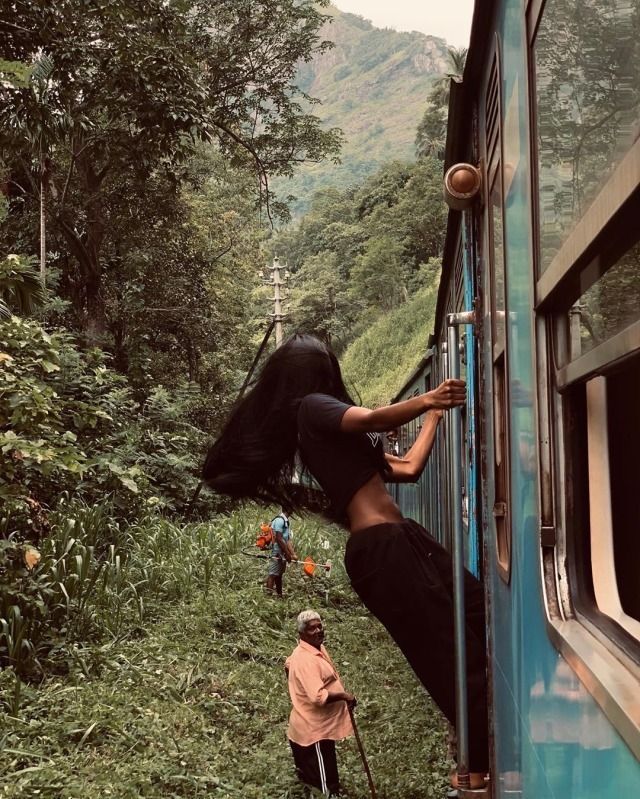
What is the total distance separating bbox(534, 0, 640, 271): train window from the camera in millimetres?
952

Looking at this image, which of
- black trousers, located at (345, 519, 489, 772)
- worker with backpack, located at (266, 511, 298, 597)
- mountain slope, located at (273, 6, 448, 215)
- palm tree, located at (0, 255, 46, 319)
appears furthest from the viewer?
mountain slope, located at (273, 6, 448, 215)

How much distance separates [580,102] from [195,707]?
659 centimetres

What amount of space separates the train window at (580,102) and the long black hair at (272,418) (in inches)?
44.5

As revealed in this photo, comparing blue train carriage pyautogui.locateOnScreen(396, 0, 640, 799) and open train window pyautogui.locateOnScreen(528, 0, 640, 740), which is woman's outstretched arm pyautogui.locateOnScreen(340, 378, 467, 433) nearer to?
blue train carriage pyautogui.locateOnScreen(396, 0, 640, 799)

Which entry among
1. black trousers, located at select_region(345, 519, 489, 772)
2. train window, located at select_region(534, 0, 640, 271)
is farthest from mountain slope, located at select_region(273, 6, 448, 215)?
train window, located at select_region(534, 0, 640, 271)

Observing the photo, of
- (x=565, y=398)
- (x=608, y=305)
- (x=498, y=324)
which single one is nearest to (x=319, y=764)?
(x=498, y=324)

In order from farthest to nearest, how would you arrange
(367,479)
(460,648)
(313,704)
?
(313,704) → (367,479) → (460,648)

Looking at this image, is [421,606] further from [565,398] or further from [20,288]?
[20,288]

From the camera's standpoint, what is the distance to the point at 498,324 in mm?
2182

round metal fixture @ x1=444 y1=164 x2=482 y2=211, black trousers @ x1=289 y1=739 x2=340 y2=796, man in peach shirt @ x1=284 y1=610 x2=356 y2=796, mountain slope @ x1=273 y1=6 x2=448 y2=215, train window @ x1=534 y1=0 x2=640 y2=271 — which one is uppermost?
mountain slope @ x1=273 y1=6 x2=448 y2=215

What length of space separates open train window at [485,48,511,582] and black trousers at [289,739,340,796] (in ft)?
12.2

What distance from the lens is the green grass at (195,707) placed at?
5609 mm

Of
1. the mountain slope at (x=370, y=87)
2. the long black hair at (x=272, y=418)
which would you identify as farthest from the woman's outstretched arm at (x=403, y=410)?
the mountain slope at (x=370, y=87)

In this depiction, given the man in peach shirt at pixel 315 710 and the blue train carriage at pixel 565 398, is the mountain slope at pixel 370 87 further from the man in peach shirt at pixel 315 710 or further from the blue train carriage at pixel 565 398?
the blue train carriage at pixel 565 398
